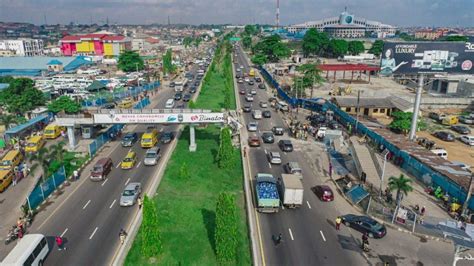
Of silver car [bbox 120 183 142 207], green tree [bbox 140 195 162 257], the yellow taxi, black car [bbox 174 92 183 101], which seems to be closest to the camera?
green tree [bbox 140 195 162 257]

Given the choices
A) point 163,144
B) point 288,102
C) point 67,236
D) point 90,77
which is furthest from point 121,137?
point 90,77

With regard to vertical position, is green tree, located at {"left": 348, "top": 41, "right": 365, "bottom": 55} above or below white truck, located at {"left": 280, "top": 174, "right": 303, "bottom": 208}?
above

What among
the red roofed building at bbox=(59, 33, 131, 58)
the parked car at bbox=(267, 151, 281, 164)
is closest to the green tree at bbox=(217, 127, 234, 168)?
the parked car at bbox=(267, 151, 281, 164)

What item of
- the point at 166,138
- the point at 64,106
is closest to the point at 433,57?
the point at 166,138

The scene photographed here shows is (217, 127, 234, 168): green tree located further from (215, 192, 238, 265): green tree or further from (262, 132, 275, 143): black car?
(215, 192, 238, 265): green tree

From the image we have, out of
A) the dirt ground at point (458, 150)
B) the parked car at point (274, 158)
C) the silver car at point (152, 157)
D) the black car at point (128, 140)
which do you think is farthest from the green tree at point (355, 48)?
the silver car at point (152, 157)

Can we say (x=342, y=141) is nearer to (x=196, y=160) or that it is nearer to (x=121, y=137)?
(x=196, y=160)

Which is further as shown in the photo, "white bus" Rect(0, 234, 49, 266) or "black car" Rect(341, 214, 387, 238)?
"black car" Rect(341, 214, 387, 238)
